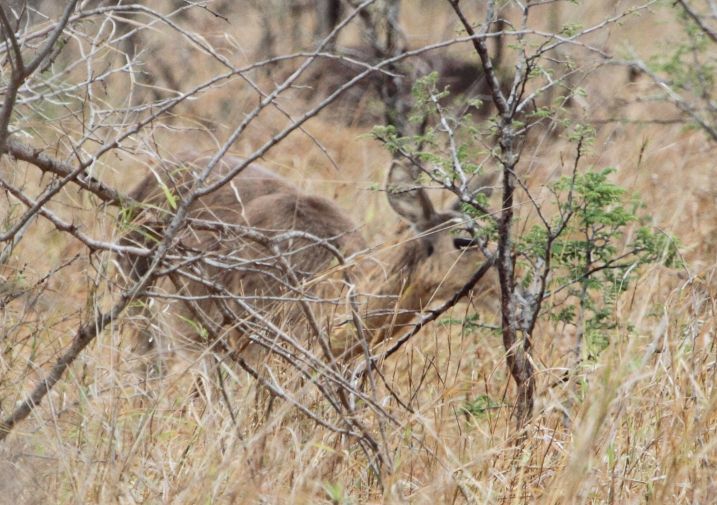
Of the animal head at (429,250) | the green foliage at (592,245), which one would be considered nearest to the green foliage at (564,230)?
the green foliage at (592,245)

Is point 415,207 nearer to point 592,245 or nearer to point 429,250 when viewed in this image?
point 429,250

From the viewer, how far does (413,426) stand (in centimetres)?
340

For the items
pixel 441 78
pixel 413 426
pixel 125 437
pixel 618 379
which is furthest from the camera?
pixel 441 78

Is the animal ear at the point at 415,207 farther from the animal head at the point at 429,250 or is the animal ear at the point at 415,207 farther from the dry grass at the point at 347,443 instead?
the dry grass at the point at 347,443

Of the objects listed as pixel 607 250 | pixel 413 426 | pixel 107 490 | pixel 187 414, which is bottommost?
pixel 107 490

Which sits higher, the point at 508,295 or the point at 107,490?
the point at 508,295

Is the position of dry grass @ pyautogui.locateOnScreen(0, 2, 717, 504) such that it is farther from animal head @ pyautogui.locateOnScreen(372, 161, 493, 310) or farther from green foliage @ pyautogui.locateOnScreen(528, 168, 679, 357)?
animal head @ pyautogui.locateOnScreen(372, 161, 493, 310)

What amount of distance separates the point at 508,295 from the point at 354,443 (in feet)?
2.96

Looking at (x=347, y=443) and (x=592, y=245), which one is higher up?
(x=592, y=245)

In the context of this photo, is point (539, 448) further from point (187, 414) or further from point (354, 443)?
point (187, 414)

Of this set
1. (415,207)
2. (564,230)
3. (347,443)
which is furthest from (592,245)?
(415,207)

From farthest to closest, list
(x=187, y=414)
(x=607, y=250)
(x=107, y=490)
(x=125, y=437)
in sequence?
(x=607, y=250)
(x=187, y=414)
(x=125, y=437)
(x=107, y=490)

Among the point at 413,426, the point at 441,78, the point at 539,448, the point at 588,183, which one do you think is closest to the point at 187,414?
the point at 413,426

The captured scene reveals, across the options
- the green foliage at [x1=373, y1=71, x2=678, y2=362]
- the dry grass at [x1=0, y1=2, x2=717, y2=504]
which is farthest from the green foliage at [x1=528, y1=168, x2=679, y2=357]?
the dry grass at [x1=0, y1=2, x2=717, y2=504]
